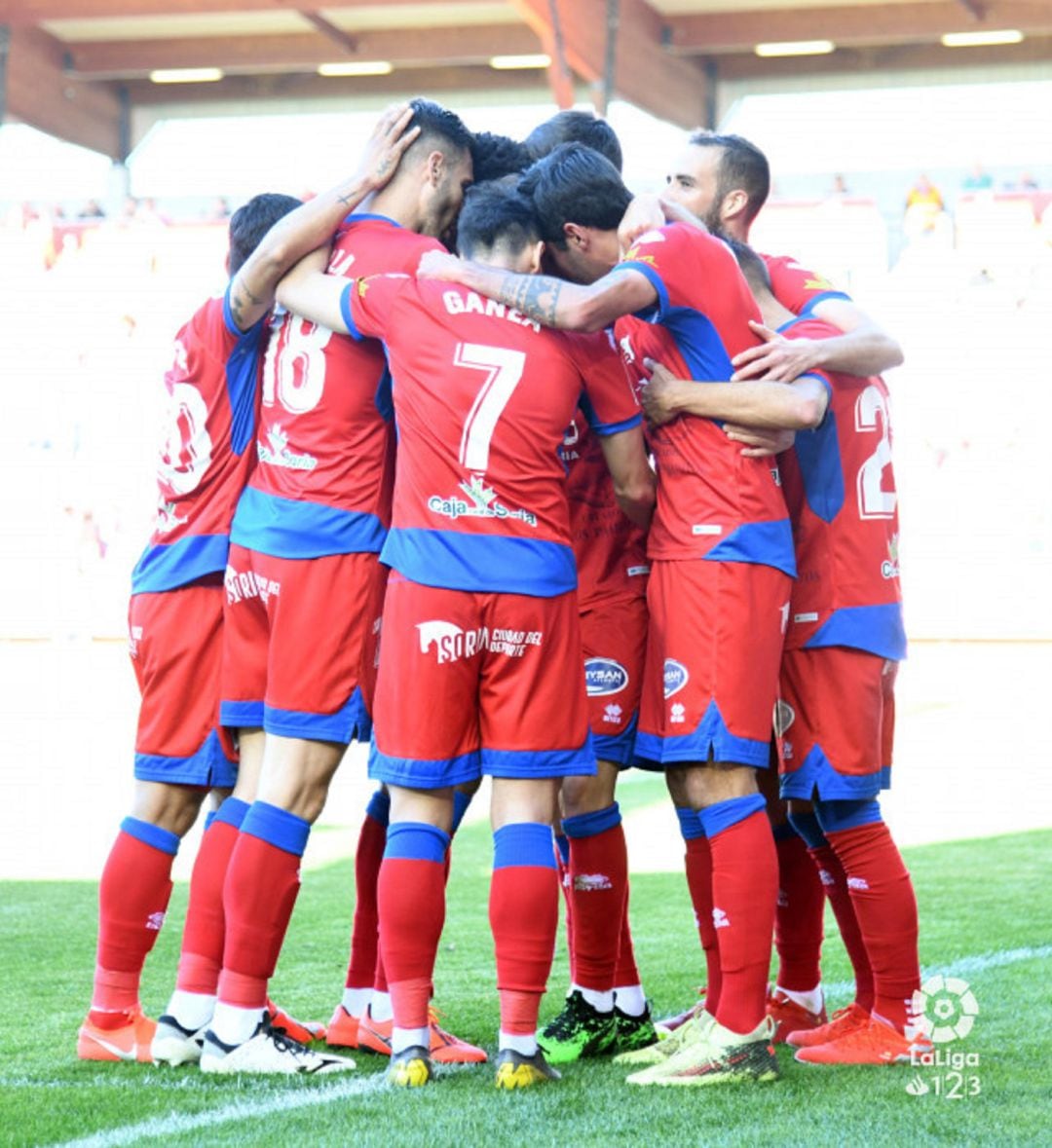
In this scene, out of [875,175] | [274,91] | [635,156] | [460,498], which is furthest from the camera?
[274,91]

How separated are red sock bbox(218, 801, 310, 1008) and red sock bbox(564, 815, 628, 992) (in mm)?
693

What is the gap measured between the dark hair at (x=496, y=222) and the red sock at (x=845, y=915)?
164 centimetres

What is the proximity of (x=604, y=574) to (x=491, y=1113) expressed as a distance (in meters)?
1.41

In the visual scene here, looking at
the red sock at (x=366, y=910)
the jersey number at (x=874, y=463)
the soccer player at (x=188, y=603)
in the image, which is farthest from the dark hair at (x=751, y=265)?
the red sock at (x=366, y=910)

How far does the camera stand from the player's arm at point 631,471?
3928 mm

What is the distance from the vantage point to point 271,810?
396 cm

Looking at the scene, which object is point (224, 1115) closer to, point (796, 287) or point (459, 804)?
point (459, 804)

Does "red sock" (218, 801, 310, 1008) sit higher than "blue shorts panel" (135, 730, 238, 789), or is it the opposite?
"blue shorts panel" (135, 730, 238, 789)

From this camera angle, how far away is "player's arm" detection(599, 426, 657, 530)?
12.9ft

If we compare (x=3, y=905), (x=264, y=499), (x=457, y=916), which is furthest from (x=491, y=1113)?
(x=3, y=905)

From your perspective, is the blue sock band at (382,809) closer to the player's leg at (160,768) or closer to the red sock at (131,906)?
the player's leg at (160,768)

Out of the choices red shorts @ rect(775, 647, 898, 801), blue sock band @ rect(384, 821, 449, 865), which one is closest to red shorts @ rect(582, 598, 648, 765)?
red shorts @ rect(775, 647, 898, 801)

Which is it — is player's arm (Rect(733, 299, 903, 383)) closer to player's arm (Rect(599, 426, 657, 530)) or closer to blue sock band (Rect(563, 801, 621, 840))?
player's arm (Rect(599, 426, 657, 530))

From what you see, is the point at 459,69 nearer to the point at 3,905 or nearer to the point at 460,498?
the point at 3,905
